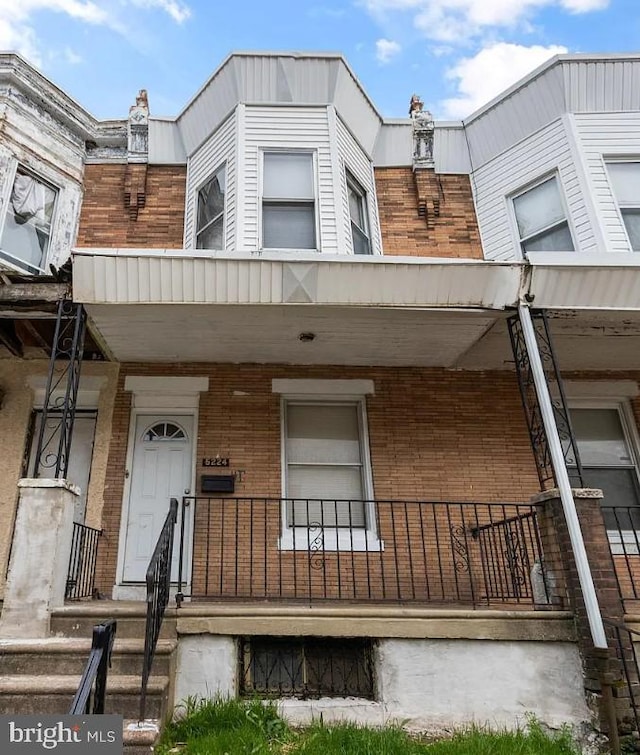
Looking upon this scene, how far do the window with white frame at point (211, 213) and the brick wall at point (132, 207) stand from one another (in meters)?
0.34

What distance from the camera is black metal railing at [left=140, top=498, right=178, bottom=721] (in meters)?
3.49

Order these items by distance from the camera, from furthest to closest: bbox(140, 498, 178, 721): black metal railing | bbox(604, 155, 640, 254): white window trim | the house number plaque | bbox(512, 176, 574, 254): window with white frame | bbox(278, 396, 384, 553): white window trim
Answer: bbox(512, 176, 574, 254): window with white frame, bbox(604, 155, 640, 254): white window trim, the house number plaque, bbox(278, 396, 384, 553): white window trim, bbox(140, 498, 178, 721): black metal railing

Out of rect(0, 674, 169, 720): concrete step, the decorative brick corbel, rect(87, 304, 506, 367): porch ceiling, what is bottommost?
rect(0, 674, 169, 720): concrete step

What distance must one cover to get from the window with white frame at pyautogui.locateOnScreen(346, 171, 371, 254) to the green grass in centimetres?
572

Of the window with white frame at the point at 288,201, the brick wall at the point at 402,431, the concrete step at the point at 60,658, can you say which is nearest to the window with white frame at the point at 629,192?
the brick wall at the point at 402,431

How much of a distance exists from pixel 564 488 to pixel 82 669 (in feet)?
13.4

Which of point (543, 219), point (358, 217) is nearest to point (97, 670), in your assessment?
point (358, 217)

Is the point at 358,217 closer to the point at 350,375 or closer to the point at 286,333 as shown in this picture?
the point at 350,375

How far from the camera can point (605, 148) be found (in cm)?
778

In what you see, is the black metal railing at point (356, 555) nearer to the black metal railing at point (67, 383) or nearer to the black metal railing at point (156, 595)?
the black metal railing at point (156, 595)

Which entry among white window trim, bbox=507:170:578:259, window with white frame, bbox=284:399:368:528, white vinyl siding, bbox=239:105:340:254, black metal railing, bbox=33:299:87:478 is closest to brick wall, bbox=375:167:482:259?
white window trim, bbox=507:170:578:259

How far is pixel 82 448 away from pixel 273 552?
2.78 metres

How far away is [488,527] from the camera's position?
6.08m

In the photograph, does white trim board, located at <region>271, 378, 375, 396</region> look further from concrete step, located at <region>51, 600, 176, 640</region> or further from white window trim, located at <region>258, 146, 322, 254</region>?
concrete step, located at <region>51, 600, 176, 640</region>
